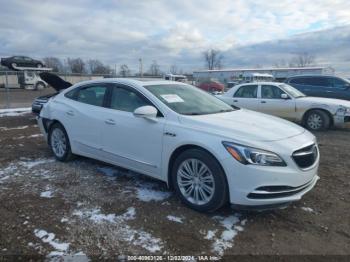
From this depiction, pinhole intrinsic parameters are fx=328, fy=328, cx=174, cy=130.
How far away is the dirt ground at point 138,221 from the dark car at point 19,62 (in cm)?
3240

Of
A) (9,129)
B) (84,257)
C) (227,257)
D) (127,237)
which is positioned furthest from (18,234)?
(9,129)

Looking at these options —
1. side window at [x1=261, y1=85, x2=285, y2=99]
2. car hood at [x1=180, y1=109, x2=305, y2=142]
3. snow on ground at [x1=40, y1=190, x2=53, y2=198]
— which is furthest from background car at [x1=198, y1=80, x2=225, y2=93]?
snow on ground at [x1=40, y1=190, x2=53, y2=198]

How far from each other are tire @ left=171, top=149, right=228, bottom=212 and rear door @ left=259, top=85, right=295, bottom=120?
6936 mm

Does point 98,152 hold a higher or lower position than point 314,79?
A: lower

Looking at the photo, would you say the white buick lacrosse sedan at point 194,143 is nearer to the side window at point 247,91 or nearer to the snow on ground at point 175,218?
the snow on ground at point 175,218

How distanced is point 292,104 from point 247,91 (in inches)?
60.5

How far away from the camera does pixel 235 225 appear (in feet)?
11.8

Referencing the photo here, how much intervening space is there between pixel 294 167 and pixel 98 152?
9.72ft

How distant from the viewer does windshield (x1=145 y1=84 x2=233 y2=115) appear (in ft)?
14.6

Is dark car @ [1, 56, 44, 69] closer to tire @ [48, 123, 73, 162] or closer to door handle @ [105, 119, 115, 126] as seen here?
tire @ [48, 123, 73, 162]

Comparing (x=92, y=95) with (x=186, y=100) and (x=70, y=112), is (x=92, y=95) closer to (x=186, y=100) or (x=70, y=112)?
(x=70, y=112)

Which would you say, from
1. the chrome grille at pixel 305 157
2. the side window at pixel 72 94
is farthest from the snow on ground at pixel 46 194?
the chrome grille at pixel 305 157

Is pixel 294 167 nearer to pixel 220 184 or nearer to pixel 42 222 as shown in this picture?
pixel 220 184

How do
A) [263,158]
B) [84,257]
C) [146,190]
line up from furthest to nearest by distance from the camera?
[146,190] → [263,158] → [84,257]
